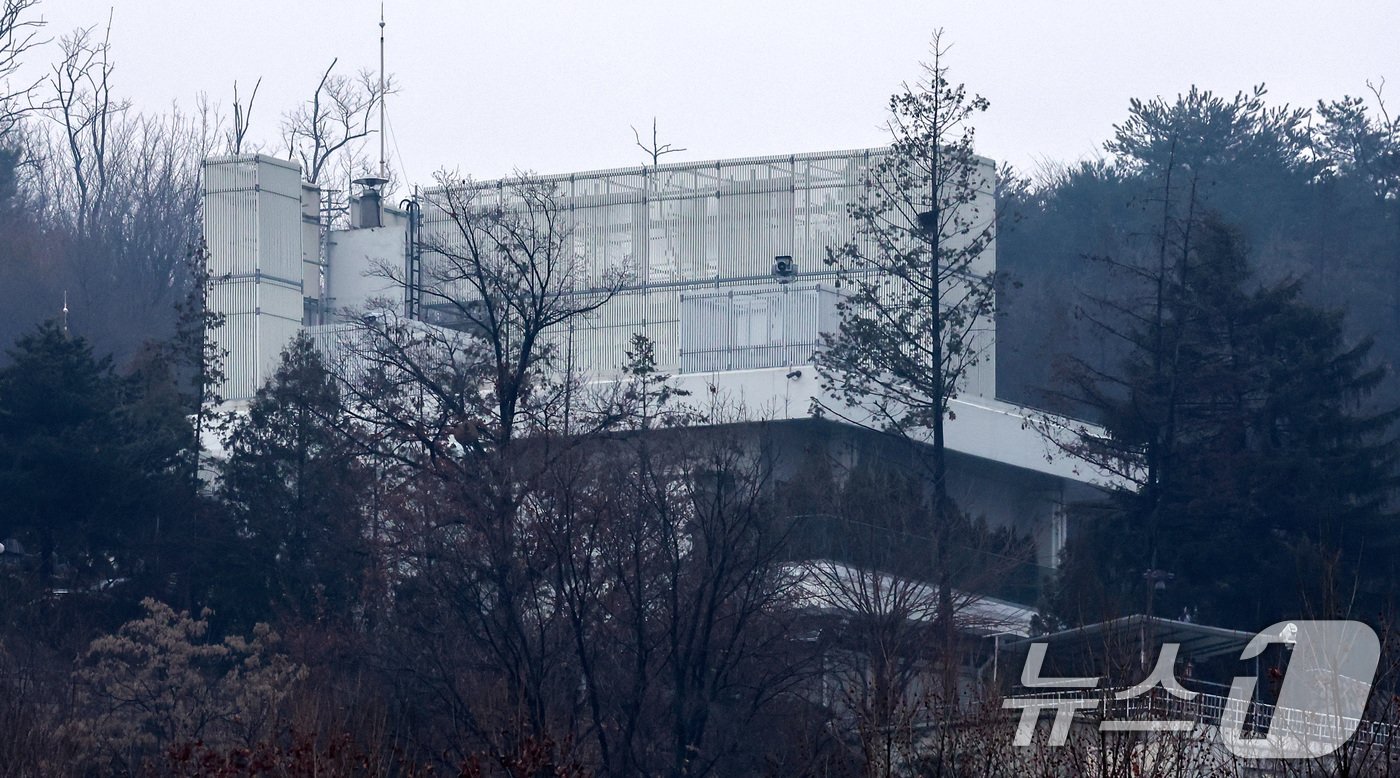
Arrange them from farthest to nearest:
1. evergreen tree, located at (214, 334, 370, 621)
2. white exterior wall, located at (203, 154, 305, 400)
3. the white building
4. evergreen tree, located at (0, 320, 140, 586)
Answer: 1. white exterior wall, located at (203, 154, 305, 400)
2. the white building
3. evergreen tree, located at (0, 320, 140, 586)
4. evergreen tree, located at (214, 334, 370, 621)

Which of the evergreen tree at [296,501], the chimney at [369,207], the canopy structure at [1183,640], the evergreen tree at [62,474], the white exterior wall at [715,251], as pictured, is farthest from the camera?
the chimney at [369,207]

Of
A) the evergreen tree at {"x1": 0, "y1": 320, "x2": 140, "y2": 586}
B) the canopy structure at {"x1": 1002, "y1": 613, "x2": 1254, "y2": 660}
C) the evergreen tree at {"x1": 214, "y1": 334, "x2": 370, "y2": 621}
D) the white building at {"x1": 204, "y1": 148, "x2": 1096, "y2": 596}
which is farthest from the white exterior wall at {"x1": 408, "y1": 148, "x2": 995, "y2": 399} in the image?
the canopy structure at {"x1": 1002, "y1": 613, "x2": 1254, "y2": 660}

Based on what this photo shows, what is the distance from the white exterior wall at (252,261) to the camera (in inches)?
1617

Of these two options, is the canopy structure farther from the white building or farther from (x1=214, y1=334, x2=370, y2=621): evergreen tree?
(x1=214, y1=334, x2=370, y2=621): evergreen tree

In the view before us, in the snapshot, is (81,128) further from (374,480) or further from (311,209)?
(374,480)

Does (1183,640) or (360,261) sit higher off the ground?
(360,261)

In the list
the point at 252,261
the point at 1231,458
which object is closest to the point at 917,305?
the point at 1231,458

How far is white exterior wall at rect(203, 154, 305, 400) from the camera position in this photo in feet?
135

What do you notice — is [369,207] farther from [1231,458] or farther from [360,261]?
[1231,458]

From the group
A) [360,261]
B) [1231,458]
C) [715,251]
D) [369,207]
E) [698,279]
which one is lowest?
[1231,458]

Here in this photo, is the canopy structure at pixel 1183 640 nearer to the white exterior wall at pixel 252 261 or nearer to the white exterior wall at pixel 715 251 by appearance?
the white exterior wall at pixel 715 251

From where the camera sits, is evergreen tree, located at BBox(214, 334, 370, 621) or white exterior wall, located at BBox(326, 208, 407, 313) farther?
white exterior wall, located at BBox(326, 208, 407, 313)

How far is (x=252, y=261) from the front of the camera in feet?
136

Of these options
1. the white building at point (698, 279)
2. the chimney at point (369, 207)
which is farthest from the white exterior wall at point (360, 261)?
the chimney at point (369, 207)
